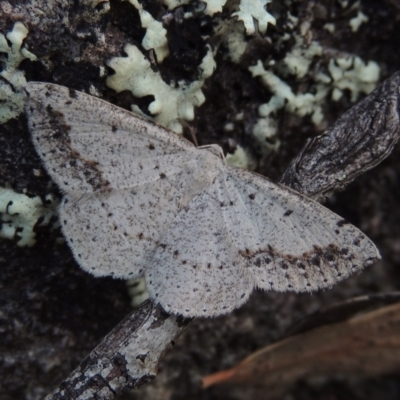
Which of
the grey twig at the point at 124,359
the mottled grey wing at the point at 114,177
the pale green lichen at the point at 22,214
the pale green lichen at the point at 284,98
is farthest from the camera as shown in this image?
the pale green lichen at the point at 284,98

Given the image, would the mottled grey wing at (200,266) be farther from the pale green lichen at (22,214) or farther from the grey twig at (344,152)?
the pale green lichen at (22,214)

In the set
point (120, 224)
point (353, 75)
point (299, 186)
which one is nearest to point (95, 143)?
point (120, 224)

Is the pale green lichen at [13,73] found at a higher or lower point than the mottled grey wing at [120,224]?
higher

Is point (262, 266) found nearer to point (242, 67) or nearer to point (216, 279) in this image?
point (216, 279)

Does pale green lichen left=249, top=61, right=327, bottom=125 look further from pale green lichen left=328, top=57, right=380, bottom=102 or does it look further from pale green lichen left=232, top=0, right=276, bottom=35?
pale green lichen left=232, top=0, right=276, bottom=35

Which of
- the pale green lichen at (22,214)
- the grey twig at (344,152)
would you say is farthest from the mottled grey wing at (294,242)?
the pale green lichen at (22,214)

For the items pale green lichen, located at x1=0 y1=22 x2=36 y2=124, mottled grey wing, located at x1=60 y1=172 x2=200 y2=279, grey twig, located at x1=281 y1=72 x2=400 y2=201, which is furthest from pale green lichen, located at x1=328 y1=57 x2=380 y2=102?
pale green lichen, located at x1=0 y1=22 x2=36 y2=124
